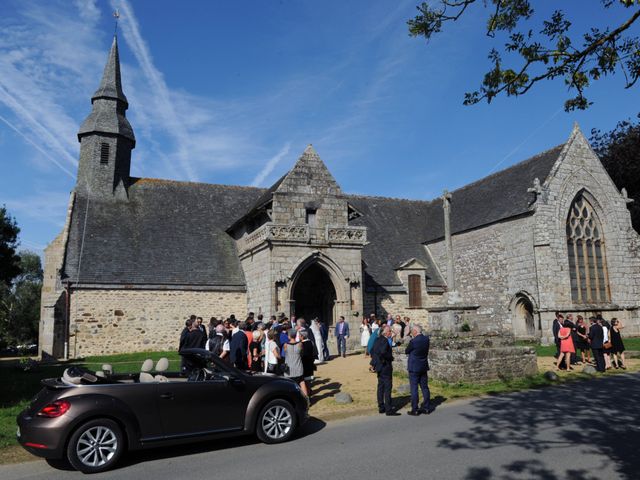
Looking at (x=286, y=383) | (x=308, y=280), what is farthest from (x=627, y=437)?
(x=308, y=280)

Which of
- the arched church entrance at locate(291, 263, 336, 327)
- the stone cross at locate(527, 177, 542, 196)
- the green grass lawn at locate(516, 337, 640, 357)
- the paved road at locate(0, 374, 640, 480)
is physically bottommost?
the paved road at locate(0, 374, 640, 480)

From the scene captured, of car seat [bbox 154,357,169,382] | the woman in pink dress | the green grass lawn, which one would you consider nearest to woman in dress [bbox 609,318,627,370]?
the woman in pink dress

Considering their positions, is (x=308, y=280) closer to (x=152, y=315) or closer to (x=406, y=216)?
(x=152, y=315)

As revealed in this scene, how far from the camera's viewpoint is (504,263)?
23.5 m

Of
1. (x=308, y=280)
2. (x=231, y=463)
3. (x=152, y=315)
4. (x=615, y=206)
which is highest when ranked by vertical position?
(x=615, y=206)

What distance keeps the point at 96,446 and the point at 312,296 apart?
17.4m

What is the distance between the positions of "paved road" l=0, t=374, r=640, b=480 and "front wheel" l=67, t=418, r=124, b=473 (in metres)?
0.19

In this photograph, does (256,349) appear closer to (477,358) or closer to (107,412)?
(107,412)

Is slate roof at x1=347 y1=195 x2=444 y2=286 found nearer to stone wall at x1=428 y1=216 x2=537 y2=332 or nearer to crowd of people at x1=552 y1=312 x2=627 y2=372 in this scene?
stone wall at x1=428 y1=216 x2=537 y2=332

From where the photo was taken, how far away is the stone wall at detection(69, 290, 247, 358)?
64.4 ft

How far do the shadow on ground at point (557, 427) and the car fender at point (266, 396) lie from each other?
219 cm

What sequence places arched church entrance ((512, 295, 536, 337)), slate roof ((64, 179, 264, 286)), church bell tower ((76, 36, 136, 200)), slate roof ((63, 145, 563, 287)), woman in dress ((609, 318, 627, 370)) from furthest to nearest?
church bell tower ((76, 36, 136, 200)) < arched church entrance ((512, 295, 536, 337)) < slate roof ((63, 145, 563, 287)) < slate roof ((64, 179, 264, 286)) < woman in dress ((609, 318, 627, 370))

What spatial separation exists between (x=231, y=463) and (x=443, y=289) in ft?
70.2

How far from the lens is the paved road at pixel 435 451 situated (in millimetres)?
5504
